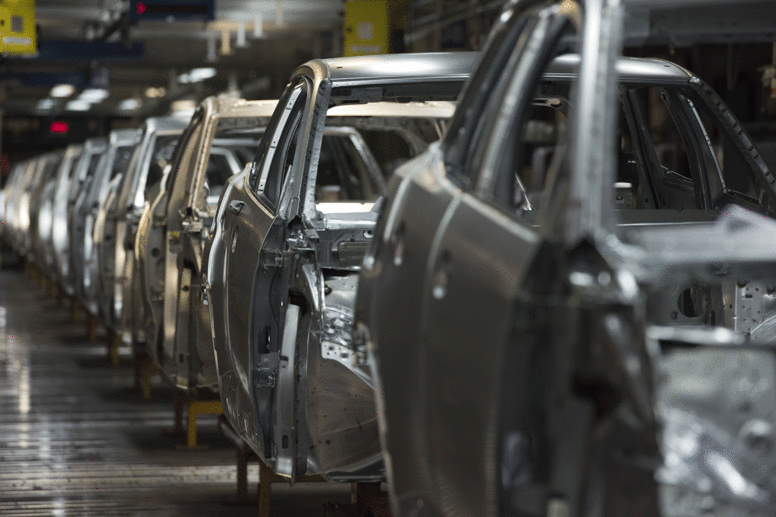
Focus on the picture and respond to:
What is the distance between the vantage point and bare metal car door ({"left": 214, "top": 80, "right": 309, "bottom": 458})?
417 cm

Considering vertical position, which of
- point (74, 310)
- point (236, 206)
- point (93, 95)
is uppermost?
point (236, 206)

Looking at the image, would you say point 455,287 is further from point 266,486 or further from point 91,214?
point 91,214

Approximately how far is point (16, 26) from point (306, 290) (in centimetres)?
1198

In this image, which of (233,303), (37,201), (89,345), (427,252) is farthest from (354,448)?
(37,201)

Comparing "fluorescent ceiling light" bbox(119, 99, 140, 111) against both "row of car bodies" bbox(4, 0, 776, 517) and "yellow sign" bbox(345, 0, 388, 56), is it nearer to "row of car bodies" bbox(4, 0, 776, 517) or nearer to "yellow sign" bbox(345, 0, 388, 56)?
"yellow sign" bbox(345, 0, 388, 56)

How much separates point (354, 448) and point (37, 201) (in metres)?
13.8

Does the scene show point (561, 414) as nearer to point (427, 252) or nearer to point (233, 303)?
point (427, 252)

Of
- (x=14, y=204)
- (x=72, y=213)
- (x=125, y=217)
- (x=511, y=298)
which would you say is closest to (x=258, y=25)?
(x=72, y=213)

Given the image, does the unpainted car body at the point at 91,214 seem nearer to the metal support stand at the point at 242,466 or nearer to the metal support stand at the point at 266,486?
the metal support stand at the point at 242,466

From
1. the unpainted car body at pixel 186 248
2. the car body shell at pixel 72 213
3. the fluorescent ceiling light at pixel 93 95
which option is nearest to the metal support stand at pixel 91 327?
the car body shell at pixel 72 213

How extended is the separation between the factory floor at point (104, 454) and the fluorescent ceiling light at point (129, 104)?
25.3 metres

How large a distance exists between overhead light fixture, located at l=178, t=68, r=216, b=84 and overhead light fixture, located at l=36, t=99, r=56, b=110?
36.8 feet

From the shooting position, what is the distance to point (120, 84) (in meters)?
29.8

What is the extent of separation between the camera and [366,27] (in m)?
13.7
